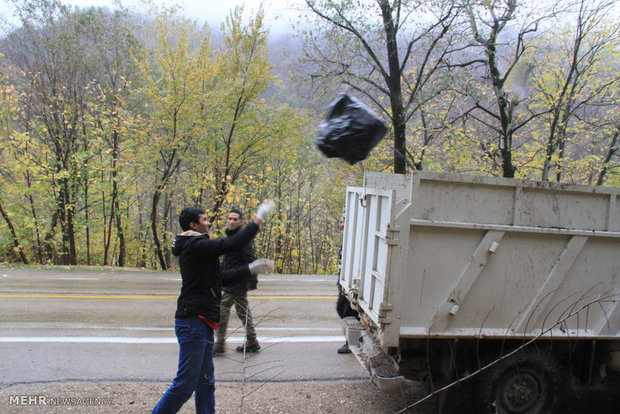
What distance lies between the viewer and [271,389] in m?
4.52

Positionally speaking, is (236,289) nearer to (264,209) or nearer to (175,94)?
(264,209)

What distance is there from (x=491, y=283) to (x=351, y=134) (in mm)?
1762

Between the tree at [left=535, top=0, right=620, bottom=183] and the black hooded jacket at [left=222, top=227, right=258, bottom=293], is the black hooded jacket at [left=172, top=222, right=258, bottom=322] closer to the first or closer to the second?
the black hooded jacket at [left=222, top=227, right=258, bottom=293]

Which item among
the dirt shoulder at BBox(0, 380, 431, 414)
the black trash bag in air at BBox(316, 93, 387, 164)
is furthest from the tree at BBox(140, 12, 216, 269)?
the black trash bag in air at BBox(316, 93, 387, 164)

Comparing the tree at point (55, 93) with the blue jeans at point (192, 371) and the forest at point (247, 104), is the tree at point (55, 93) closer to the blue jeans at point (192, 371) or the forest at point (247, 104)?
the forest at point (247, 104)

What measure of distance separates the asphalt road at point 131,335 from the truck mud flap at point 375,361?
914 millimetres

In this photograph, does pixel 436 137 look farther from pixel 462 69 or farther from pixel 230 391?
pixel 230 391

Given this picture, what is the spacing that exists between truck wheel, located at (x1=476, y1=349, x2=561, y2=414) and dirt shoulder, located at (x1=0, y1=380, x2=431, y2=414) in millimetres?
780

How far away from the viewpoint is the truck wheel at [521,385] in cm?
360

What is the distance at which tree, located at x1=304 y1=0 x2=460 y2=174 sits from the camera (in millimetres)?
11719

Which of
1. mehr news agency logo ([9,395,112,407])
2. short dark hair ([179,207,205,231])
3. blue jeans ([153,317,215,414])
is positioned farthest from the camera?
mehr news agency logo ([9,395,112,407])

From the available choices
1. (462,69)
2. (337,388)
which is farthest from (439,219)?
(462,69)

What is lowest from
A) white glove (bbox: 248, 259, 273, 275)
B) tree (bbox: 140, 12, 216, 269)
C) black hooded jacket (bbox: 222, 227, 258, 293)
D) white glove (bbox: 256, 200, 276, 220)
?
black hooded jacket (bbox: 222, 227, 258, 293)

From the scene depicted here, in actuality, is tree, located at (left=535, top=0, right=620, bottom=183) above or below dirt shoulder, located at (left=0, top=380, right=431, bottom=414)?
above
